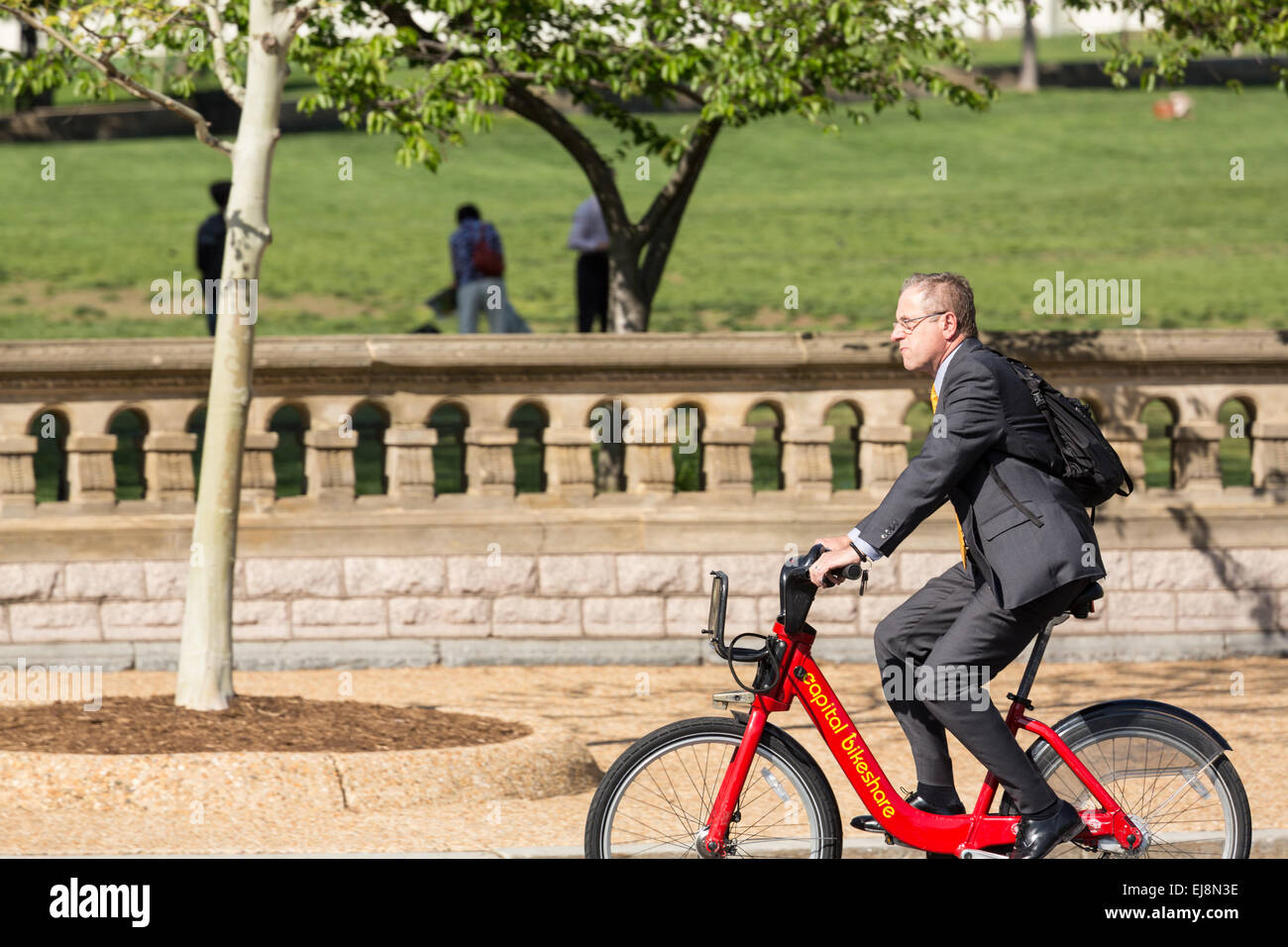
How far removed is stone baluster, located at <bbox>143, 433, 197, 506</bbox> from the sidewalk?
970mm

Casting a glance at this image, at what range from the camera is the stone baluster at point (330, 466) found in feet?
33.7

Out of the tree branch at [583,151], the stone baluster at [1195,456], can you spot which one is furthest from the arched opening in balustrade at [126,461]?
the stone baluster at [1195,456]

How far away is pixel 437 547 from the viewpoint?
1037 cm

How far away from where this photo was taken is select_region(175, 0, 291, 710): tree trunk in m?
7.88

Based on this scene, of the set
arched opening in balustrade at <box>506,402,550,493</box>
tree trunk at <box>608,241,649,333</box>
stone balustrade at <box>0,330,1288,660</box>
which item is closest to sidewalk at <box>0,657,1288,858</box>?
stone balustrade at <box>0,330,1288,660</box>

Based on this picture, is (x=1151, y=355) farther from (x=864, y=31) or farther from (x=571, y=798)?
(x=571, y=798)

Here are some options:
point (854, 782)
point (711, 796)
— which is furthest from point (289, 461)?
point (854, 782)

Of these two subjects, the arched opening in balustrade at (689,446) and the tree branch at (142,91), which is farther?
the arched opening in balustrade at (689,446)

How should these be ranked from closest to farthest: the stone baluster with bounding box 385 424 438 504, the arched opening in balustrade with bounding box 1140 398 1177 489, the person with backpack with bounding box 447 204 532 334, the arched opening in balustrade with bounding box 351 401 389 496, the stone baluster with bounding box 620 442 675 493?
the stone baluster with bounding box 385 424 438 504 → the stone baluster with bounding box 620 442 675 493 → the arched opening in balustrade with bounding box 351 401 389 496 → the person with backpack with bounding box 447 204 532 334 → the arched opening in balustrade with bounding box 1140 398 1177 489

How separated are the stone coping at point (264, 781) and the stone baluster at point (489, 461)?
309 centimetres

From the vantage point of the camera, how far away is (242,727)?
7688mm

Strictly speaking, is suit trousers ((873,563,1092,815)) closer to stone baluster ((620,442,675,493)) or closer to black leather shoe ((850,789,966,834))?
black leather shoe ((850,789,966,834))
